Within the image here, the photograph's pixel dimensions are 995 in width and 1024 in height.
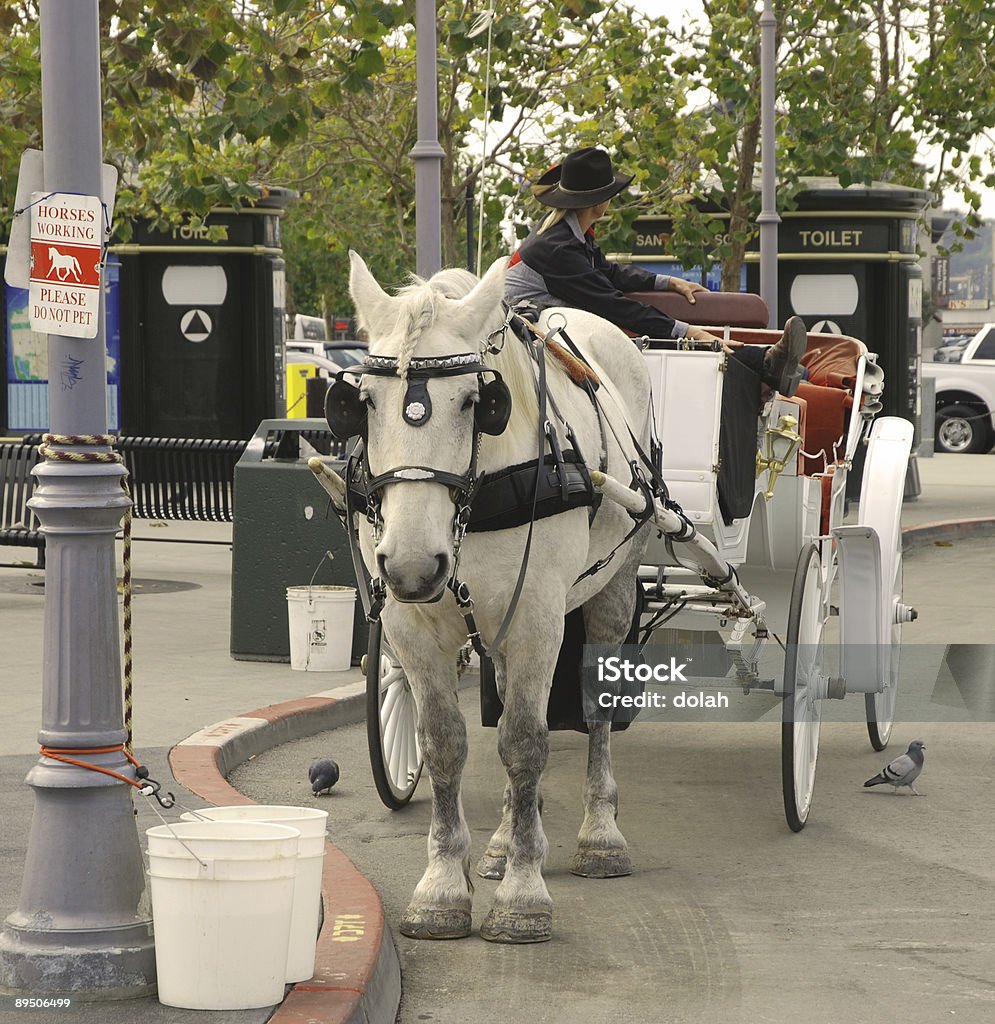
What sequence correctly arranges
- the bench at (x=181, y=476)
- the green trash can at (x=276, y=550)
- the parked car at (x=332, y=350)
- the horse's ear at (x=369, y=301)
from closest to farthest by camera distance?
the horse's ear at (x=369, y=301) → the green trash can at (x=276, y=550) → the bench at (x=181, y=476) → the parked car at (x=332, y=350)

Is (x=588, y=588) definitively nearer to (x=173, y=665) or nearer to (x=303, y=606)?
(x=303, y=606)

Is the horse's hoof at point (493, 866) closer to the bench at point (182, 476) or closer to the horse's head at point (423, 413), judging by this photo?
the horse's head at point (423, 413)

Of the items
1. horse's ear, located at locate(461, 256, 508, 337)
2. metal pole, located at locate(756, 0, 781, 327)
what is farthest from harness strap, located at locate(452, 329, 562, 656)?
metal pole, located at locate(756, 0, 781, 327)

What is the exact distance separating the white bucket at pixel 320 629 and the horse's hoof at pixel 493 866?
146 inches

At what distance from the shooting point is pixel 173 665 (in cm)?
→ 998

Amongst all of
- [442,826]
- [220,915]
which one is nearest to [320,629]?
[442,826]

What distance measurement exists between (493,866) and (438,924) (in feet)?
2.19

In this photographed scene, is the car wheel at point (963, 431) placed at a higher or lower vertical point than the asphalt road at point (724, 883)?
higher

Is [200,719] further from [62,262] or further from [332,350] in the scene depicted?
[332,350]

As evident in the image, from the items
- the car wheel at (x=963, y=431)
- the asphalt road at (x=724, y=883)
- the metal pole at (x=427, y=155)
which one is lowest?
the asphalt road at (x=724, y=883)

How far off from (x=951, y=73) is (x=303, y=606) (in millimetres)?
13008

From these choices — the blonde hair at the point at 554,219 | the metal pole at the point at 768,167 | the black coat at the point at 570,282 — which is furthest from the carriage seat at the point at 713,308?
the metal pole at the point at 768,167

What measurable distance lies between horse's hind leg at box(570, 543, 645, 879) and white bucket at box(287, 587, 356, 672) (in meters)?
3.19

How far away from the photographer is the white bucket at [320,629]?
31.8 feet
